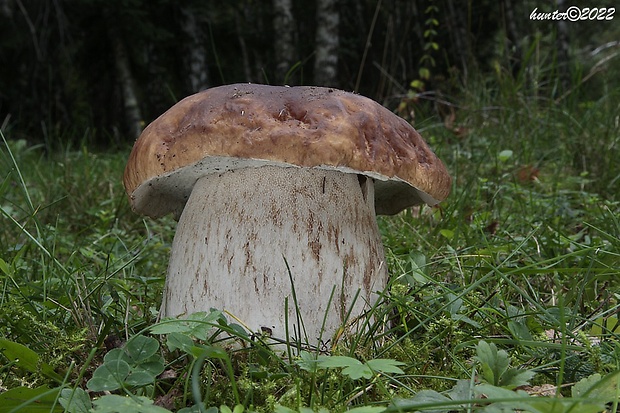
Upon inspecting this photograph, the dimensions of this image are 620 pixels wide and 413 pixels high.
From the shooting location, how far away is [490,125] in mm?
5098

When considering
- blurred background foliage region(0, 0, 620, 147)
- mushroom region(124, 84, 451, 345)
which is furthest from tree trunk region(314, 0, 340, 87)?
mushroom region(124, 84, 451, 345)

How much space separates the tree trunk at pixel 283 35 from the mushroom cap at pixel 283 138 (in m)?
7.72

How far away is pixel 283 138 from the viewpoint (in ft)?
5.45

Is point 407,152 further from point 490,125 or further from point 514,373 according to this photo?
point 490,125

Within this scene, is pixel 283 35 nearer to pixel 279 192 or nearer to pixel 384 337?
pixel 279 192

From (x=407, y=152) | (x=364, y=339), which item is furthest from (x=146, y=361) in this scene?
(x=407, y=152)

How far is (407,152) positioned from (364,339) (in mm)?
620

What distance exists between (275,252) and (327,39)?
775 cm

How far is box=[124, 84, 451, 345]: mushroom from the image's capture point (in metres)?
1.70
